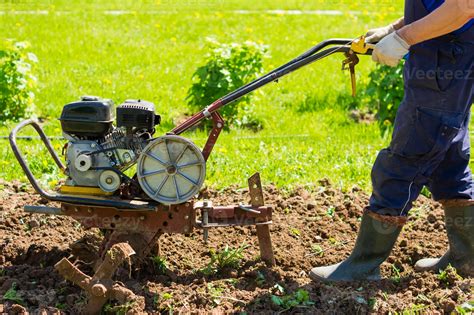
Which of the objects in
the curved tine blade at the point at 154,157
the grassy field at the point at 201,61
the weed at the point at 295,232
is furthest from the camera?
the grassy field at the point at 201,61

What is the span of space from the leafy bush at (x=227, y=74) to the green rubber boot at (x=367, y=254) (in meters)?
3.13

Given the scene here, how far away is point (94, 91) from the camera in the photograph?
324 inches

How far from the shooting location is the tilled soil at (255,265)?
13.5ft

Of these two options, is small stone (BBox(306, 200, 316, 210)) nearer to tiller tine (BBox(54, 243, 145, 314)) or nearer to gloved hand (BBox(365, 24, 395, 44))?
gloved hand (BBox(365, 24, 395, 44))

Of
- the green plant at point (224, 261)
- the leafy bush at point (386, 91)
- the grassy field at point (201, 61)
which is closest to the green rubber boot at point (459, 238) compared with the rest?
the green plant at point (224, 261)

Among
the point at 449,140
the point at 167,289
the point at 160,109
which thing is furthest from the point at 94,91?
the point at 449,140

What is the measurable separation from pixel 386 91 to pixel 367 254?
3.34 meters

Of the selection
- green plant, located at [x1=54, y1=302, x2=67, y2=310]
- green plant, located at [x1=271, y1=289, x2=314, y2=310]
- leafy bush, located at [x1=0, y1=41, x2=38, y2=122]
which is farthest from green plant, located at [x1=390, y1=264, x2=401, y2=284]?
leafy bush, located at [x1=0, y1=41, x2=38, y2=122]

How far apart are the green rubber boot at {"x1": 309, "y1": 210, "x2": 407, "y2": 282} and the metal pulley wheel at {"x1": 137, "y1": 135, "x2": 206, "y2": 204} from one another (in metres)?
0.87

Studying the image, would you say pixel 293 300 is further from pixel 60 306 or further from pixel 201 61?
pixel 201 61

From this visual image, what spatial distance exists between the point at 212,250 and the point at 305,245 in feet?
1.91

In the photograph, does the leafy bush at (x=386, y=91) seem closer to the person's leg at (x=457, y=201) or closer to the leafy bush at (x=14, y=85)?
the person's leg at (x=457, y=201)

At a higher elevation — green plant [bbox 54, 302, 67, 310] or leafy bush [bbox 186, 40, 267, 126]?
leafy bush [bbox 186, 40, 267, 126]

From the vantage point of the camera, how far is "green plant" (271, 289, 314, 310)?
4.09 metres
